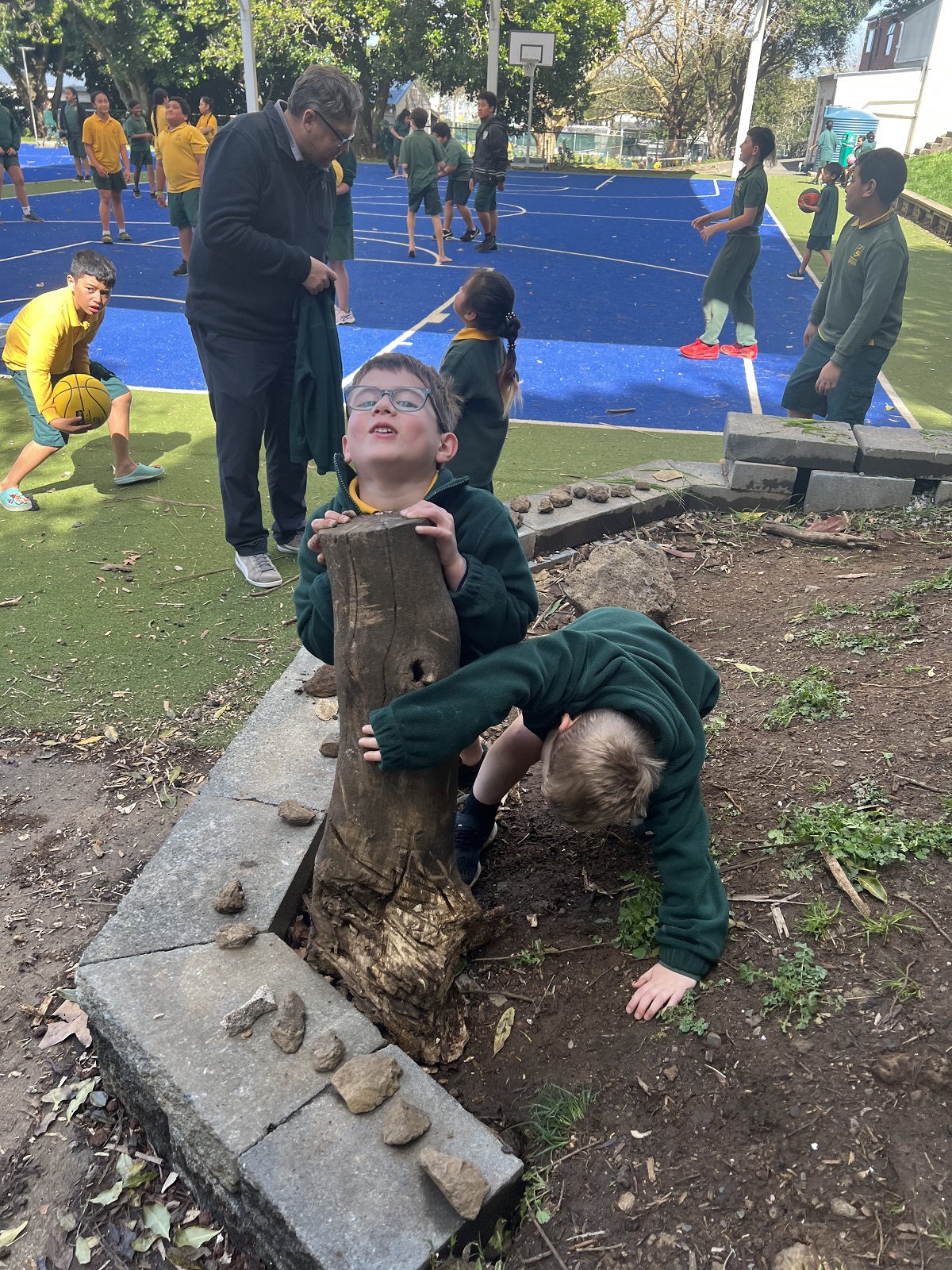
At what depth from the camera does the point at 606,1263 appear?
195 centimetres

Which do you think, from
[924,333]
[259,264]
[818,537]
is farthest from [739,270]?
[259,264]

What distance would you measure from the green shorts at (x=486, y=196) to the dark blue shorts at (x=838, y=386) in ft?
33.5

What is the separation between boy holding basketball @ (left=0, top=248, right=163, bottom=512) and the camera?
5383mm

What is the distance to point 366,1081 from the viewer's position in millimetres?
2082

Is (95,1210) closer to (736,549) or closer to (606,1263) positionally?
(606,1263)

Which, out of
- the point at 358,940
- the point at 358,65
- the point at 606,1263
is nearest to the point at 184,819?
the point at 358,940

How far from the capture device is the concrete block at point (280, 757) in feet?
10.2

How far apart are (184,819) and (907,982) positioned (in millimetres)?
2141

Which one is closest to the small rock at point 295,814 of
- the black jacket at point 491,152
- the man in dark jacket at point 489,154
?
the man in dark jacket at point 489,154

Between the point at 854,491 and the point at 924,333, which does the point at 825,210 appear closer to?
the point at 924,333

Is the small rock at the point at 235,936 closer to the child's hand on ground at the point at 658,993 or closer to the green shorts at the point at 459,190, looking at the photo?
the child's hand on ground at the point at 658,993

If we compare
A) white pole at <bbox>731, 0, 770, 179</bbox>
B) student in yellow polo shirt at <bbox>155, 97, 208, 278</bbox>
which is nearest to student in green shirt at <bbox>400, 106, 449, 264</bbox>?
student in yellow polo shirt at <bbox>155, 97, 208, 278</bbox>

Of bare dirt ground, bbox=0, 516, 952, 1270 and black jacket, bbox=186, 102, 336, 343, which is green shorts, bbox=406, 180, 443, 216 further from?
bare dirt ground, bbox=0, 516, 952, 1270

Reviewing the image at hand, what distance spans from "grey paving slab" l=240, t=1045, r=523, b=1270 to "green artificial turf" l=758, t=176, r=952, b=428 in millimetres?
7530
